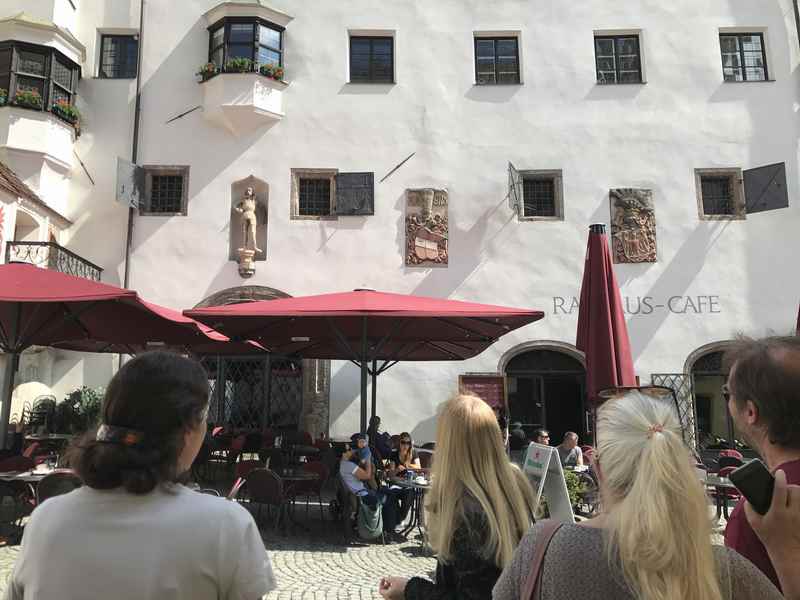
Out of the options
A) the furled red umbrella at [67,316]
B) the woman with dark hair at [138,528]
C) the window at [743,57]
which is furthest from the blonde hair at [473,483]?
the window at [743,57]

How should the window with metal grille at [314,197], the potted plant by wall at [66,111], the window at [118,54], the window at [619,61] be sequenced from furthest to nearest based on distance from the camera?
the window at [118,54] < the window at [619,61] < the window with metal grille at [314,197] < the potted plant by wall at [66,111]

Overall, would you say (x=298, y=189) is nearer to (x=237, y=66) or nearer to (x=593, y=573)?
(x=237, y=66)

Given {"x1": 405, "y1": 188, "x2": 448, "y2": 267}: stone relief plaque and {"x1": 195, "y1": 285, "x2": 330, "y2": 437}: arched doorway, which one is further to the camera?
{"x1": 405, "y1": 188, "x2": 448, "y2": 267}: stone relief plaque

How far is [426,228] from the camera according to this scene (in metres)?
14.0

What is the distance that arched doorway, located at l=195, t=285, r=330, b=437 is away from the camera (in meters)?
13.6

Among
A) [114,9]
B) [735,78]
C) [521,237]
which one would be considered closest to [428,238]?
[521,237]

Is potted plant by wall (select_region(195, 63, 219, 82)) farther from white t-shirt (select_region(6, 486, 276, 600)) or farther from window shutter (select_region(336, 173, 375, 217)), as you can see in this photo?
white t-shirt (select_region(6, 486, 276, 600))

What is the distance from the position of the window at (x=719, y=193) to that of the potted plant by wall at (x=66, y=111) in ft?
46.3

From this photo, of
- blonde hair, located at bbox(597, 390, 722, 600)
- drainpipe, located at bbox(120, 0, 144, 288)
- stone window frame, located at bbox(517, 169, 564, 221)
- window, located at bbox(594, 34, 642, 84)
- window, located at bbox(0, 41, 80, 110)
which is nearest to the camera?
blonde hair, located at bbox(597, 390, 722, 600)

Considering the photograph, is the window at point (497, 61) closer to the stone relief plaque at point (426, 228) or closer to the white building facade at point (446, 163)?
the white building facade at point (446, 163)

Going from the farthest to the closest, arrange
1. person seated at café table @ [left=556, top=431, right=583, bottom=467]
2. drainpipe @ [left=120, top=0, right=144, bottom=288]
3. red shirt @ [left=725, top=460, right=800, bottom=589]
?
drainpipe @ [left=120, top=0, right=144, bottom=288] → person seated at café table @ [left=556, top=431, right=583, bottom=467] → red shirt @ [left=725, top=460, right=800, bottom=589]

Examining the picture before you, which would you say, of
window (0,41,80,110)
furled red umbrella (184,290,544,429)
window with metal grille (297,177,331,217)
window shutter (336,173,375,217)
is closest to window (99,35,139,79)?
window (0,41,80,110)

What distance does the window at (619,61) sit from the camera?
594 inches

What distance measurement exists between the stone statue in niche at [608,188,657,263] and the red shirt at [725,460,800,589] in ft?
42.2
